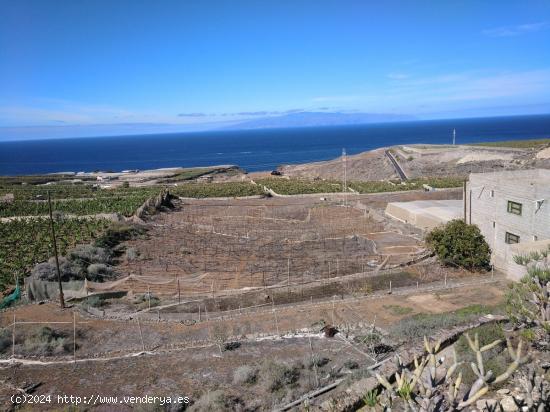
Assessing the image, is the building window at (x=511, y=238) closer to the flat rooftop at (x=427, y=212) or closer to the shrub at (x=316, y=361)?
the flat rooftop at (x=427, y=212)

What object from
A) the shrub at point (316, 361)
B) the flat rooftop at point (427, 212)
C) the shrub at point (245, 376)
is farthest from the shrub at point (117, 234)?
the flat rooftop at point (427, 212)

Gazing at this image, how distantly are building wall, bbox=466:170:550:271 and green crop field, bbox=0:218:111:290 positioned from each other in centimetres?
2332

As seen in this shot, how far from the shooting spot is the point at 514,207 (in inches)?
847

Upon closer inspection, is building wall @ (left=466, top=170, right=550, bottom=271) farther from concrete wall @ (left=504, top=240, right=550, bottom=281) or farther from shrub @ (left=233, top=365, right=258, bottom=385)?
shrub @ (left=233, top=365, right=258, bottom=385)

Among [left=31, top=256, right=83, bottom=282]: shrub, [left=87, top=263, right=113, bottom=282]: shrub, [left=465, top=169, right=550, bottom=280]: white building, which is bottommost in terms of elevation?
[left=87, top=263, right=113, bottom=282]: shrub

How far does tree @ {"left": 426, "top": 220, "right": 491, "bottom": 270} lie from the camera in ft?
71.2

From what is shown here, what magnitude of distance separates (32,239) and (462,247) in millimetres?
26399

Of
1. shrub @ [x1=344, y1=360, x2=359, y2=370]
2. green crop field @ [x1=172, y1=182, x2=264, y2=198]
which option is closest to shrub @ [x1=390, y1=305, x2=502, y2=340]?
shrub @ [x1=344, y1=360, x2=359, y2=370]

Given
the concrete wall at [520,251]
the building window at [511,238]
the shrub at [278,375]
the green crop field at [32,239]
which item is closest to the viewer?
the shrub at [278,375]

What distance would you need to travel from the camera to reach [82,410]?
33.9ft

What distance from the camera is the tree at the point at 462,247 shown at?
2169 cm

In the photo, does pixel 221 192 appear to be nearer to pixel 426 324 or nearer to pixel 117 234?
pixel 117 234

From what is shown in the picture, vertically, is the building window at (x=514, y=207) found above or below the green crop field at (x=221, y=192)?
above

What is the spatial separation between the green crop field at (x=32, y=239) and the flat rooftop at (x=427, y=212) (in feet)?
71.3
